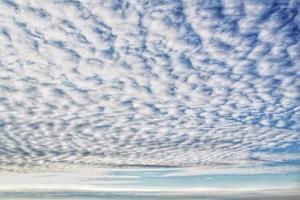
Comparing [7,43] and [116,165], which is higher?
[116,165]

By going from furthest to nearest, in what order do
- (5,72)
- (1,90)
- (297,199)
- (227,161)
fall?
(227,161) → (297,199) → (1,90) → (5,72)

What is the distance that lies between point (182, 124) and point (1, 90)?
23.6 feet

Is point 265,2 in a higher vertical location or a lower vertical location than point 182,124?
lower

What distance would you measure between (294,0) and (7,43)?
6.29 metres

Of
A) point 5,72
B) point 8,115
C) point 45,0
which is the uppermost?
point 8,115

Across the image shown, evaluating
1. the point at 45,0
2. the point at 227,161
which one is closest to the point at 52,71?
the point at 45,0

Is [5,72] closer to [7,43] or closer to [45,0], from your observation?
[7,43]

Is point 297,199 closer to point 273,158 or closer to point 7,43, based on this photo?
point 273,158

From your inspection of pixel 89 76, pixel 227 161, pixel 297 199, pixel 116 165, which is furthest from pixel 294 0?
pixel 116 165

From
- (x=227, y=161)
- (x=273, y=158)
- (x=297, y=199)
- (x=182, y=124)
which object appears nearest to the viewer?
(x=182, y=124)

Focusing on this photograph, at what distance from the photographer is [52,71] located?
35.7 ft

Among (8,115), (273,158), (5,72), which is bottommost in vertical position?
(5,72)

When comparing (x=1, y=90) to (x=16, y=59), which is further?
(x=1, y=90)

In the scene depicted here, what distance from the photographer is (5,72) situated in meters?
10.8
